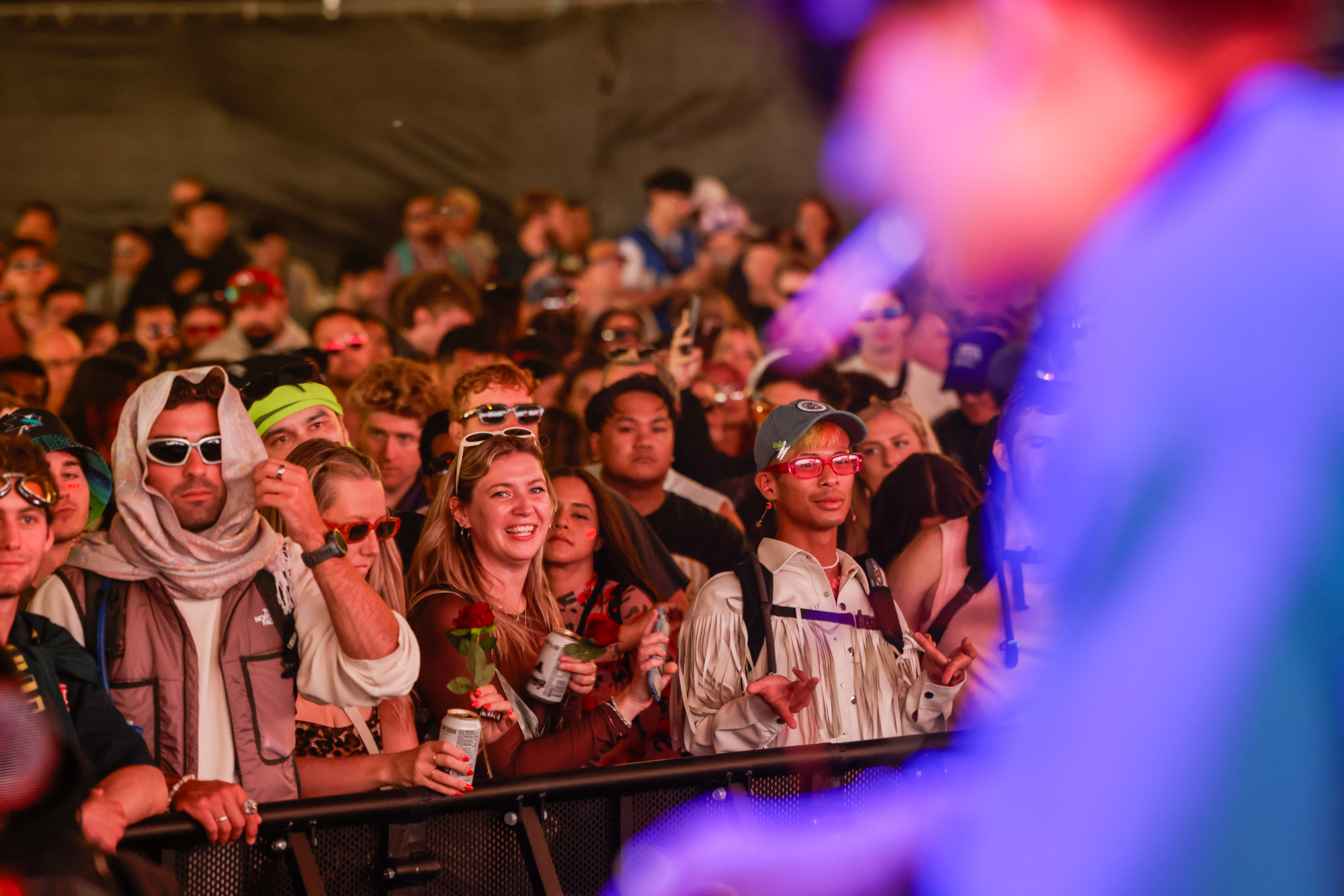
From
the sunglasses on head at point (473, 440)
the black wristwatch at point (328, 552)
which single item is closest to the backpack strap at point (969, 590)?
the sunglasses on head at point (473, 440)

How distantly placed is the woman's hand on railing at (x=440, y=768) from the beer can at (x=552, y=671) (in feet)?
1.46

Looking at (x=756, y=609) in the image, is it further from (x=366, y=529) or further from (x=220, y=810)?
(x=220, y=810)

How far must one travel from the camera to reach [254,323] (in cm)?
757

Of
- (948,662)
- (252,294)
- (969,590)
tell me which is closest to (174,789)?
(948,662)

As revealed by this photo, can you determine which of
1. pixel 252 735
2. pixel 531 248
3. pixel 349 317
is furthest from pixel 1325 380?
pixel 531 248

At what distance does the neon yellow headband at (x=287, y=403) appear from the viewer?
177 inches

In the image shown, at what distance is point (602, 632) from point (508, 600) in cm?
60

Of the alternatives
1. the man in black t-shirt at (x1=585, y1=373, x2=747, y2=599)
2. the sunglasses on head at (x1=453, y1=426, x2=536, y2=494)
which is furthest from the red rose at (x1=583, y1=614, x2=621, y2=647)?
the man in black t-shirt at (x1=585, y1=373, x2=747, y2=599)

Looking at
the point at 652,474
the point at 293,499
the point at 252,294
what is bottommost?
the point at 293,499

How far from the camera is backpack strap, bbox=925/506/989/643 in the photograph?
435cm

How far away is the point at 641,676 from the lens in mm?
3674

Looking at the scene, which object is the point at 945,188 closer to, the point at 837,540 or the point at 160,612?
the point at 160,612

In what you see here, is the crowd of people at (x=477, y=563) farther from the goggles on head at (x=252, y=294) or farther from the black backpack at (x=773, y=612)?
the goggles on head at (x=252, y=294)

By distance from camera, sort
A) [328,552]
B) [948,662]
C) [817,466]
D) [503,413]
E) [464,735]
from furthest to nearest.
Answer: [503,413] < [817,466] < [948,662] < [328,552] < [464,735]
